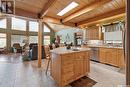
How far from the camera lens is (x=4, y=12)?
3.51 m

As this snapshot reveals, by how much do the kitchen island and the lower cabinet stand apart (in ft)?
6.37

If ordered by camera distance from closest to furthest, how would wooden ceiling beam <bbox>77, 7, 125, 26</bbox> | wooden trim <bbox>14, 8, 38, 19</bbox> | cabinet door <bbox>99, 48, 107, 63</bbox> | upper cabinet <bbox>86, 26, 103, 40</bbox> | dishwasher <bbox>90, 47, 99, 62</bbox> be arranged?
1. wooden ceiling beam <bbox>77, 7, 125, 26</bbox>
2. wooden trim <bbox>14, 8, 38, 19</bbox>
3. cabinet door <bbox>99, 48, 107, 63</bbox>
4. dishwasher <bbox>90, 47, 99, 62</bbox>
5. upper cabinet <bbox>86, 26, 103, 40</bbox>

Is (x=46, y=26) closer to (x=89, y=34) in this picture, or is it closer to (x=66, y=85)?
(x=89, y=34)

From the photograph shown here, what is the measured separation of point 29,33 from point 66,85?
9874 mm

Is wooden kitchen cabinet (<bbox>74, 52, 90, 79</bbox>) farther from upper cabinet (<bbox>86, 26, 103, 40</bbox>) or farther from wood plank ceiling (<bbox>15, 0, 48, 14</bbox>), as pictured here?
upper cabinet (<bbox>86, 26, 103, 40</bbox>)

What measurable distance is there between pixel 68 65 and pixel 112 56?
2.88m

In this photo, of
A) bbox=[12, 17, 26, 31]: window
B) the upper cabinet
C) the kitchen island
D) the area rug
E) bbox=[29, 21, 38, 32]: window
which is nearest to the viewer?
the kitchen island

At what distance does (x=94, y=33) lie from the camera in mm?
6848

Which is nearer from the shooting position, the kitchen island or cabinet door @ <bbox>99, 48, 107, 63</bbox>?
the kitchen island

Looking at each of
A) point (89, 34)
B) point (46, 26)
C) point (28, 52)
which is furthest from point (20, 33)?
point (89, 34)

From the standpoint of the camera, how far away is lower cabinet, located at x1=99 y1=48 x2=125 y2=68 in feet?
14.7

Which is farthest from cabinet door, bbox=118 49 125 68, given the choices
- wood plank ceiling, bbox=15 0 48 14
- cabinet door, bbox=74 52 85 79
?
wood plank ceiling, bbox=15 0 48 14

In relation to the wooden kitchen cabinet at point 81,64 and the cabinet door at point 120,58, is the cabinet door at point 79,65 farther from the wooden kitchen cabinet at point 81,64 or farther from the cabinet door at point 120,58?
the cabinet door at point 120,58

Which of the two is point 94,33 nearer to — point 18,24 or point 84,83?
point 84,83
